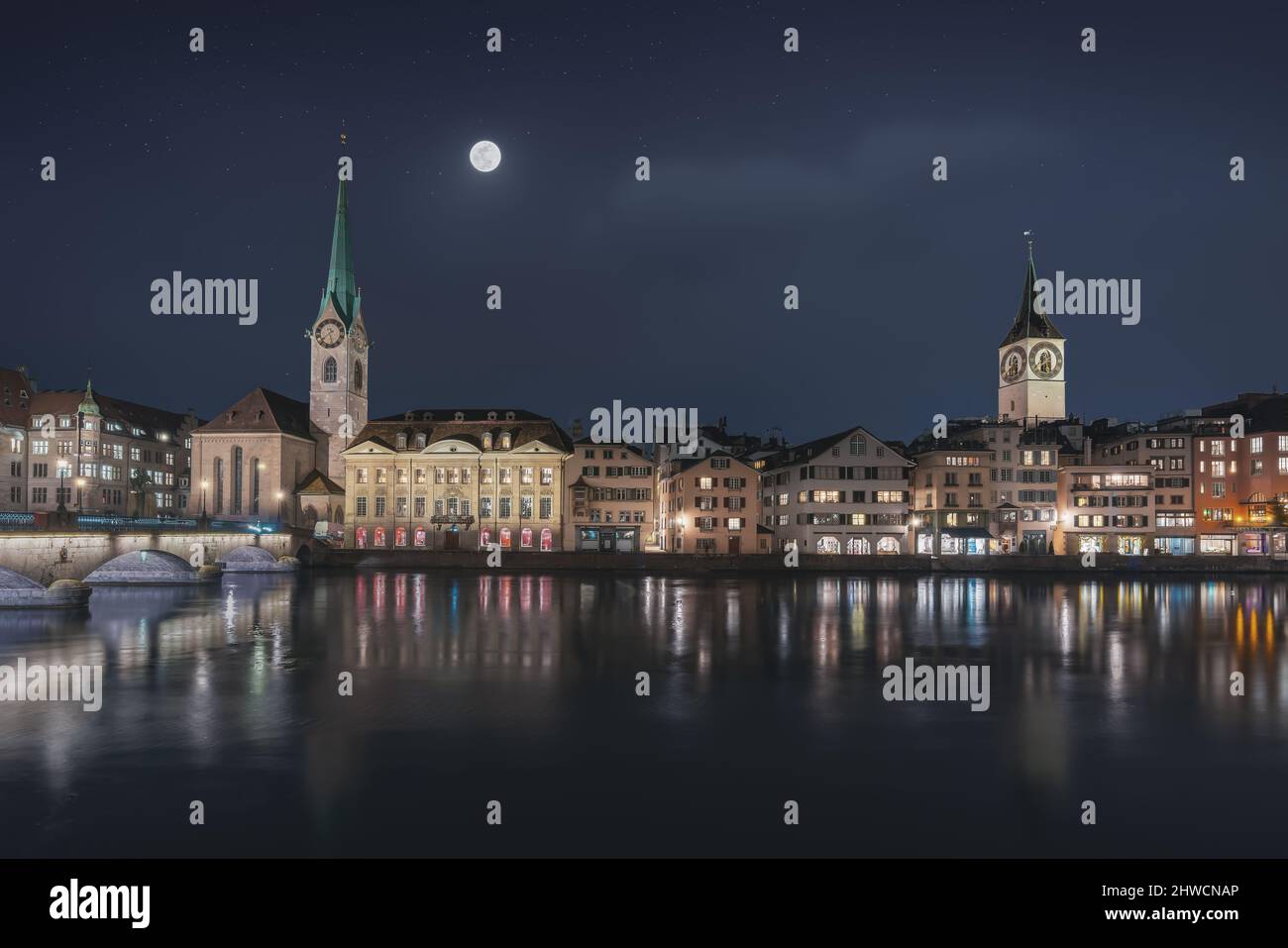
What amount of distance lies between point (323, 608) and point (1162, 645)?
44.9m

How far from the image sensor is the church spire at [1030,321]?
149 metres

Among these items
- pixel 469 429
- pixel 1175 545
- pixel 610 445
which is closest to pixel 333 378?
pixel 469 429

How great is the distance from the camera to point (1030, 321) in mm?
151125

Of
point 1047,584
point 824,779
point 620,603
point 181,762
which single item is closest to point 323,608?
point 620,603

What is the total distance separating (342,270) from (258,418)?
1222 inches

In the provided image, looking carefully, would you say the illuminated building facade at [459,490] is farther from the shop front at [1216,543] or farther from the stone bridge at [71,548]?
the shop front at [1216,543]

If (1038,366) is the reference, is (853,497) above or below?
below
